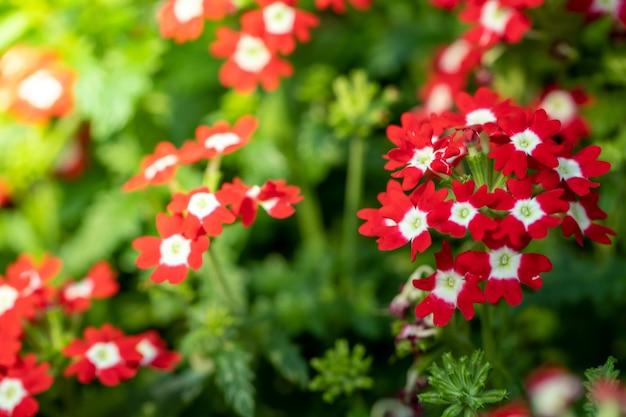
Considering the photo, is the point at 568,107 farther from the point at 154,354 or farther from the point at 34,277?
the point at 34,277

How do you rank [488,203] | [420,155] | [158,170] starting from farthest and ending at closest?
[158,170] < [420,155] < [488,203]

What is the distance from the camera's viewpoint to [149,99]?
7.92 ft

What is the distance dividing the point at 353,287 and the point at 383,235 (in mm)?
746

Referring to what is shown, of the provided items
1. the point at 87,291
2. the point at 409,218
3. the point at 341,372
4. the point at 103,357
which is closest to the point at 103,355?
the point at 103,357

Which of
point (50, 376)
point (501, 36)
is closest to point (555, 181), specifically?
point (501, 36)

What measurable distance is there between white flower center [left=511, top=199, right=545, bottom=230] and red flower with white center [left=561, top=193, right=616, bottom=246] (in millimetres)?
88

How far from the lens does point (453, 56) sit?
88.6 inches

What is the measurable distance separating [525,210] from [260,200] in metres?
0.52

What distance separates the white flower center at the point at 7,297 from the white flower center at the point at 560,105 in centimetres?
132

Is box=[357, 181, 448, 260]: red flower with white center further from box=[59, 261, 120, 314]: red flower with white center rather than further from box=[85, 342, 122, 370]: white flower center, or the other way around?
box=[59, 261, 120, 314]: red flower with white center

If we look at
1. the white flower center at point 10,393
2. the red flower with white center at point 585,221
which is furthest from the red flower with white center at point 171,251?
the red flower with white center at point 585,221

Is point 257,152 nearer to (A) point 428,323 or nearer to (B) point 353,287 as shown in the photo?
(B) point 353,287

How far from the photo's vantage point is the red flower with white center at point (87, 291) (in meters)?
1.71

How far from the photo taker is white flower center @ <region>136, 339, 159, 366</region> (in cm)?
162
